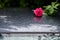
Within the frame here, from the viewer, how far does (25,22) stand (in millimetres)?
2205

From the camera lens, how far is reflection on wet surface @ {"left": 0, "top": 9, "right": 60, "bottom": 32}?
2.01 m

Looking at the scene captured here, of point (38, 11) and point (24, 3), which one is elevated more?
point (24, 3)

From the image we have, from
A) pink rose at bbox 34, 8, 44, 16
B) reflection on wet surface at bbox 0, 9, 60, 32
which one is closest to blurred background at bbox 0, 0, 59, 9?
reflection on wet surface at bbox 0, 9, 60, 32

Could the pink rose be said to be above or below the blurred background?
below

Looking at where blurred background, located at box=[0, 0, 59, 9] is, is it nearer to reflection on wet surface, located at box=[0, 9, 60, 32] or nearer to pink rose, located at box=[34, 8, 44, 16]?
reflection on wet surface, located at box=[0, 9, 60, 32]

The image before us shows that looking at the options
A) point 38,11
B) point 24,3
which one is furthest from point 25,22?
point 24,3

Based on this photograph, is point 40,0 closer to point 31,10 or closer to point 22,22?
point 31,10

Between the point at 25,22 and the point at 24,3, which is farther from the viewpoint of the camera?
the point at 24,3

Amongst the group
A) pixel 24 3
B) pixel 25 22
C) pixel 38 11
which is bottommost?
pixel 25 22

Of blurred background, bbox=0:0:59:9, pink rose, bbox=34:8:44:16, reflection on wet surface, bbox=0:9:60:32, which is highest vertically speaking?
blurred background, bbox=0:0:59:9

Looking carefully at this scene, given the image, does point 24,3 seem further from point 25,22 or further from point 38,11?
point 25,22

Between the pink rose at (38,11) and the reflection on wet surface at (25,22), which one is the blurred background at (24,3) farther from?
the pink rose at (38,11)

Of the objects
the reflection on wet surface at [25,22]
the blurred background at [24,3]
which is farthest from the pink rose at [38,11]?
the blurred background at [24,3]

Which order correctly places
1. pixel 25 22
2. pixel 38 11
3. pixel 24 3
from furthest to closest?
pixel 24 3, pixel 38 11, pixel 25 22
